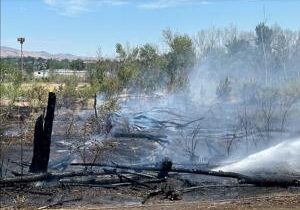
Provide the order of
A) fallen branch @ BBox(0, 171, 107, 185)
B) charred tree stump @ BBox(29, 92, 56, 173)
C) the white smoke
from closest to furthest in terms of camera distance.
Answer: fallen branch @ BBox(0, 171, 107, 185), charred tree stump @ BBox(29, 92, 56, 173), the white smoke

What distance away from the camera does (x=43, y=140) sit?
1365cm

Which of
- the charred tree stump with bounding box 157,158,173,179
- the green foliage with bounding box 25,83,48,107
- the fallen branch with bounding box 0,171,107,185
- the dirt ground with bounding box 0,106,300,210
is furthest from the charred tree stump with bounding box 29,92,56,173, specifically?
the green foliage with bounding box 25,83,48,107

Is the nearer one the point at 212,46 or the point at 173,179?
the point at 173,179

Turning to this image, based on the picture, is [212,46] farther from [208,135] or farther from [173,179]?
[173,179]

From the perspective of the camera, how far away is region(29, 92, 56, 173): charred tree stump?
13586 millimetres

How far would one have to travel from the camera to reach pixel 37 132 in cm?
1365

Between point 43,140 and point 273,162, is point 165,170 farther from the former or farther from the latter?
point 273,162

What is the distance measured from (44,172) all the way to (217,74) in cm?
3586

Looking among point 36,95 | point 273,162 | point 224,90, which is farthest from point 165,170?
point 36,95

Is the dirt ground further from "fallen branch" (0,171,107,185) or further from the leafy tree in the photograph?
the leafy tree

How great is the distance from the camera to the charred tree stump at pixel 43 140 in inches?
535

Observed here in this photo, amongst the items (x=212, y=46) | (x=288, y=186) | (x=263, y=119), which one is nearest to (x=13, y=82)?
(x=263, y=119)

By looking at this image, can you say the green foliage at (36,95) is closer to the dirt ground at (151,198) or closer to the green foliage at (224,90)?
the green foliage at (224,90)

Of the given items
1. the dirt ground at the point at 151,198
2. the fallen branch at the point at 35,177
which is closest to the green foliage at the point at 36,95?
the dirt ground at the point at 151,198
